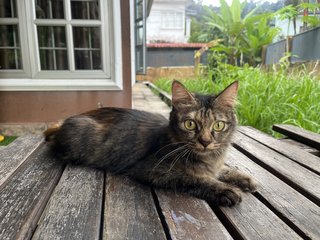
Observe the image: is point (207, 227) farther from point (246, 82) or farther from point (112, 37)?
point (246, 82)

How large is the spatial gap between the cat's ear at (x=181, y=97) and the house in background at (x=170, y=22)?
21.5m

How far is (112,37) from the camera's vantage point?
3.13 meters

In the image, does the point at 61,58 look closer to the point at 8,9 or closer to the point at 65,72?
the point at 65,72

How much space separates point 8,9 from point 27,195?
9.46 feet

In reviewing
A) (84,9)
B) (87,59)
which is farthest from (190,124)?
(84,9)

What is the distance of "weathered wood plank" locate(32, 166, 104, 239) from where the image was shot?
2.59ft

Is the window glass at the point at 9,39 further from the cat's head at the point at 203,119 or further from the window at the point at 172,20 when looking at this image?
the window at the point at 172,20

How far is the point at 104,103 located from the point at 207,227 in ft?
8.66

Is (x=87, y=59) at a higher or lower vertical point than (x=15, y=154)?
higher

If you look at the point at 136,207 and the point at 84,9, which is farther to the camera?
the point at 84,9

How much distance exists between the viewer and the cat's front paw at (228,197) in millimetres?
990

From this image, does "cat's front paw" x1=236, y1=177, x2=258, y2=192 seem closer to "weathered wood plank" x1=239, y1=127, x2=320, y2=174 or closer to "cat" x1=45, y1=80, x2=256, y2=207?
"cat" x1=45, y1=80, x2=256, y2=207

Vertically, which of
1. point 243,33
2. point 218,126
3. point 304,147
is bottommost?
point 304,147

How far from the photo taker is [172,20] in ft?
74.2
